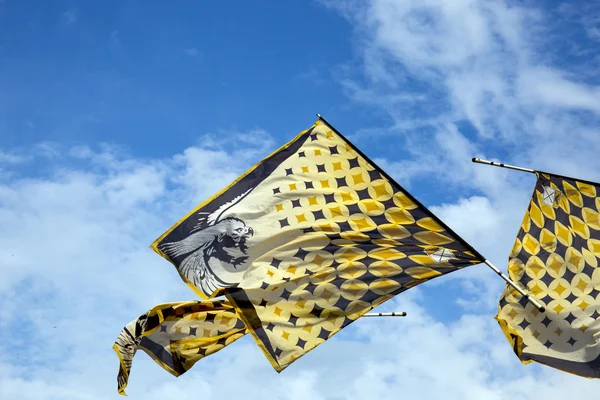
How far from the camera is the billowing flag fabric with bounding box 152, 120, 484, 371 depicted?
2841cm

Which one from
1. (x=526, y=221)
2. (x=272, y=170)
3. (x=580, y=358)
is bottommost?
(x=580, y=358)

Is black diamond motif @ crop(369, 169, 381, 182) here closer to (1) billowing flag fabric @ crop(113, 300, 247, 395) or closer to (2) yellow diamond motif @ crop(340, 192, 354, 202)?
(2) yellow diamond motif @ crop(340, 192, 354, 202)

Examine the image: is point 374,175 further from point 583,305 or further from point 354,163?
point 583,305

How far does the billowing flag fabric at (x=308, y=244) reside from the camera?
2841 cm

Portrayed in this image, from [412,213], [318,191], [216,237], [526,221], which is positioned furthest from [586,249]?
[216,237]

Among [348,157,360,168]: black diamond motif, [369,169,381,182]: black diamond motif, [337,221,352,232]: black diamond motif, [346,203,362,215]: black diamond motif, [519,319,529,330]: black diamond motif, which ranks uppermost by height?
[348,157,360,168]: black diamond motif

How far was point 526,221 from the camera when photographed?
2902 centimetres

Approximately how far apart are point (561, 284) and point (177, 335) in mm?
11314

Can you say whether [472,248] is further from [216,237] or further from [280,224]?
[216,237]

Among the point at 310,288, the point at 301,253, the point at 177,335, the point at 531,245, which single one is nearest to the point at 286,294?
the point at 310,288

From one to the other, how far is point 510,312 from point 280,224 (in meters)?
6.89

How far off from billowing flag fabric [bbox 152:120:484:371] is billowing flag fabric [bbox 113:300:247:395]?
198 centimetres

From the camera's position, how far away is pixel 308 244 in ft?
95.7

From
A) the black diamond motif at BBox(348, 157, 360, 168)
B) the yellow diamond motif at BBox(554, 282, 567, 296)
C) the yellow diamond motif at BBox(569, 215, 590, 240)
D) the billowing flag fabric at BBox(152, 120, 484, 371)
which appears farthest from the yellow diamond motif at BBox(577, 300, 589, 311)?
the black diamond motif at BBox(348, 157, 360, 168)
